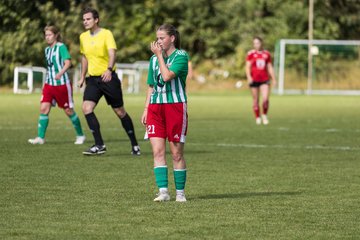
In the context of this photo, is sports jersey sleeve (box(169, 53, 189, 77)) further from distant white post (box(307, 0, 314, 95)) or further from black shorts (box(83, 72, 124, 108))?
→ distant white post (box(307, 0, 314, 95))

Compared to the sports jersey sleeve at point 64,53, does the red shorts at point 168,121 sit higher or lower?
lower

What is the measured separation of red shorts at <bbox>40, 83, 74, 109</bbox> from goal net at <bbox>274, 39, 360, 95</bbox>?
33543mm

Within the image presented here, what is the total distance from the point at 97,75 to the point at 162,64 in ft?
18.4

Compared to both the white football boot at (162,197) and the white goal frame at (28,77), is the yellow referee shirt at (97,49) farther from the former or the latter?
the white goal frame at (28,77)

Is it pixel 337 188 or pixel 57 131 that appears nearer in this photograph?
pixel 337 188

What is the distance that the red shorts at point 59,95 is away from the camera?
1702 centimetres

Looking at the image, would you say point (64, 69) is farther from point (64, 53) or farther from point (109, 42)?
point (109, 42)

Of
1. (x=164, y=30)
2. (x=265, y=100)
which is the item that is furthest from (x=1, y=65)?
(x=164, y=30)

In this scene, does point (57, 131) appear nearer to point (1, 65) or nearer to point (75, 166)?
point (75, 166)

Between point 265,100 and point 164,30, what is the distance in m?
15.4

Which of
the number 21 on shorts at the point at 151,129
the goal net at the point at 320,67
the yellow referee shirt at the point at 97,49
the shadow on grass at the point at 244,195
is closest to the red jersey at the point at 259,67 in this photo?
the yellow referee shirt at the point at 97,49

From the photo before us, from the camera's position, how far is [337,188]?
444 inches

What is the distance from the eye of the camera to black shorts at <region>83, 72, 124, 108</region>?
593 inches

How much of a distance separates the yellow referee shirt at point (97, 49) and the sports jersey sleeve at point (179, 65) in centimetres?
534
